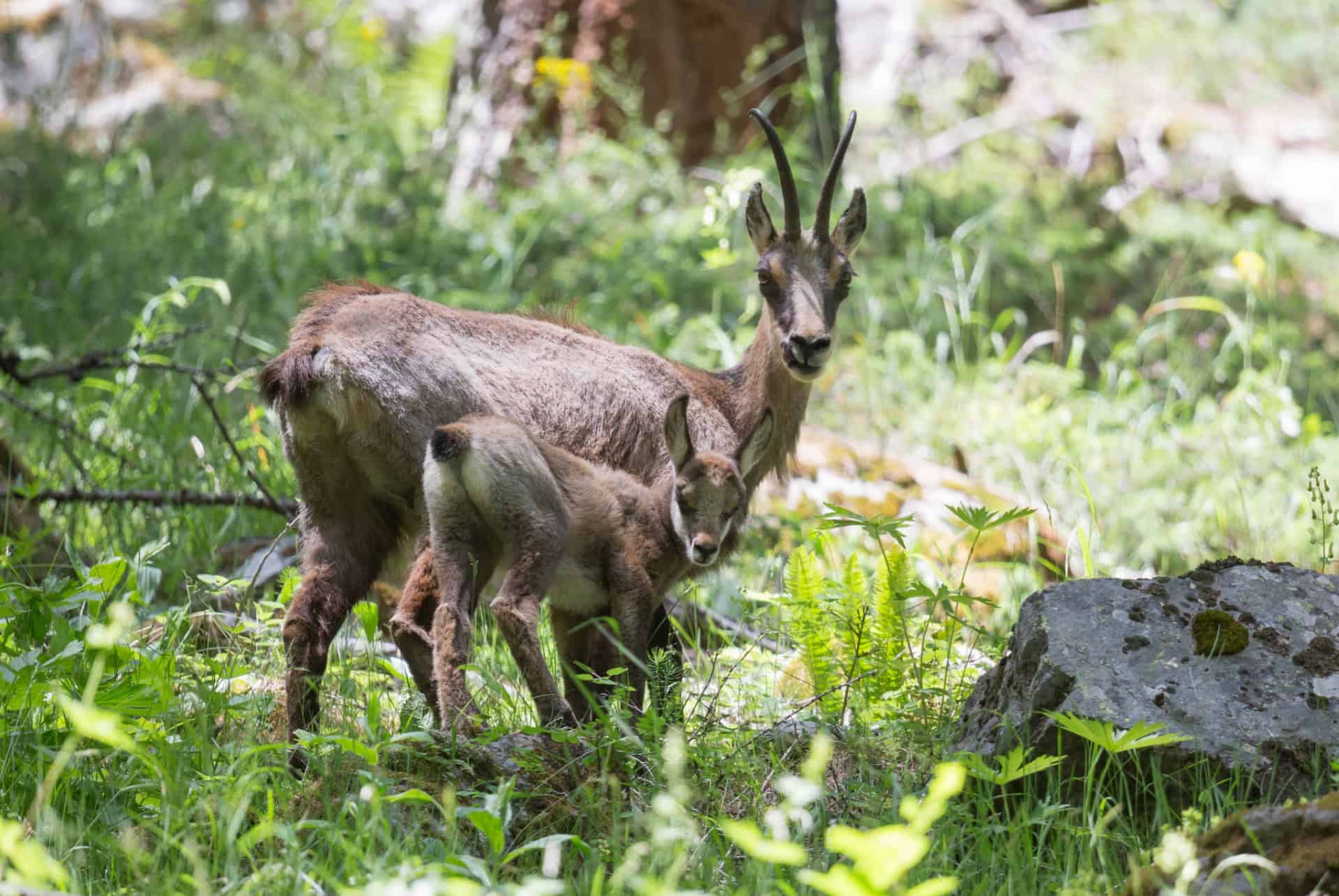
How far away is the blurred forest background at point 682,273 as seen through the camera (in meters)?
5.06

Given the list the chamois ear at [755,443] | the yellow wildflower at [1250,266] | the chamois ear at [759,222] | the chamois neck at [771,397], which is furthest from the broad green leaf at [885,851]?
the yellow wildflower at [1250,266]

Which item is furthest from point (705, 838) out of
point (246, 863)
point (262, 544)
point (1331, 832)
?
point (262, 544)

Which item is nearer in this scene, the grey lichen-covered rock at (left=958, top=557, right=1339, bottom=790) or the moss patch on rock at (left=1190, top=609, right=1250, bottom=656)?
the grey lichen-covered rock at (left=958, top=557, right=1339, bottom=790)

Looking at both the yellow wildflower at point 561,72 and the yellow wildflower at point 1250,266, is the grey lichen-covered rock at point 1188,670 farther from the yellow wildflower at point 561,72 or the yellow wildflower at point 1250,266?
the yellow wildflower at point 561,72

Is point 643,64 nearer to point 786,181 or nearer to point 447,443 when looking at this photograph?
point 786,181

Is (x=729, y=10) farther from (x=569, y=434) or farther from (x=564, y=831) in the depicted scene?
(x=564, y=831)

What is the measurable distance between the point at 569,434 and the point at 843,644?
1353 mm

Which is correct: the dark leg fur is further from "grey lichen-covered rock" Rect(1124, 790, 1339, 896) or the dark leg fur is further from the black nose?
"grey lichen-covered rock" Rect(1124, 790, 1339, 896)

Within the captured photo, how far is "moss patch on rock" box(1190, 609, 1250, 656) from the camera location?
153 inches

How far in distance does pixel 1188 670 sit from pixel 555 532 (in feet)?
6.54

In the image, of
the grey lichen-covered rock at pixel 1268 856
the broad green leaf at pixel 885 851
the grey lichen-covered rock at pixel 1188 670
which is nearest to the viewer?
the broad green leaf at pixel 885 851

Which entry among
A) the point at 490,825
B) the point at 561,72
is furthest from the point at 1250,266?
the point at 490,825

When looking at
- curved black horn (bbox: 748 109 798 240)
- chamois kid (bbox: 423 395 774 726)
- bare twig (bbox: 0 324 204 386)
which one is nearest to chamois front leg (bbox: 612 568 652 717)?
chamois kid (bbox: 423 395 774 726)

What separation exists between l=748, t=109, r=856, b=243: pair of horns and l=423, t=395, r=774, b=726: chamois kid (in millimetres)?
1373
